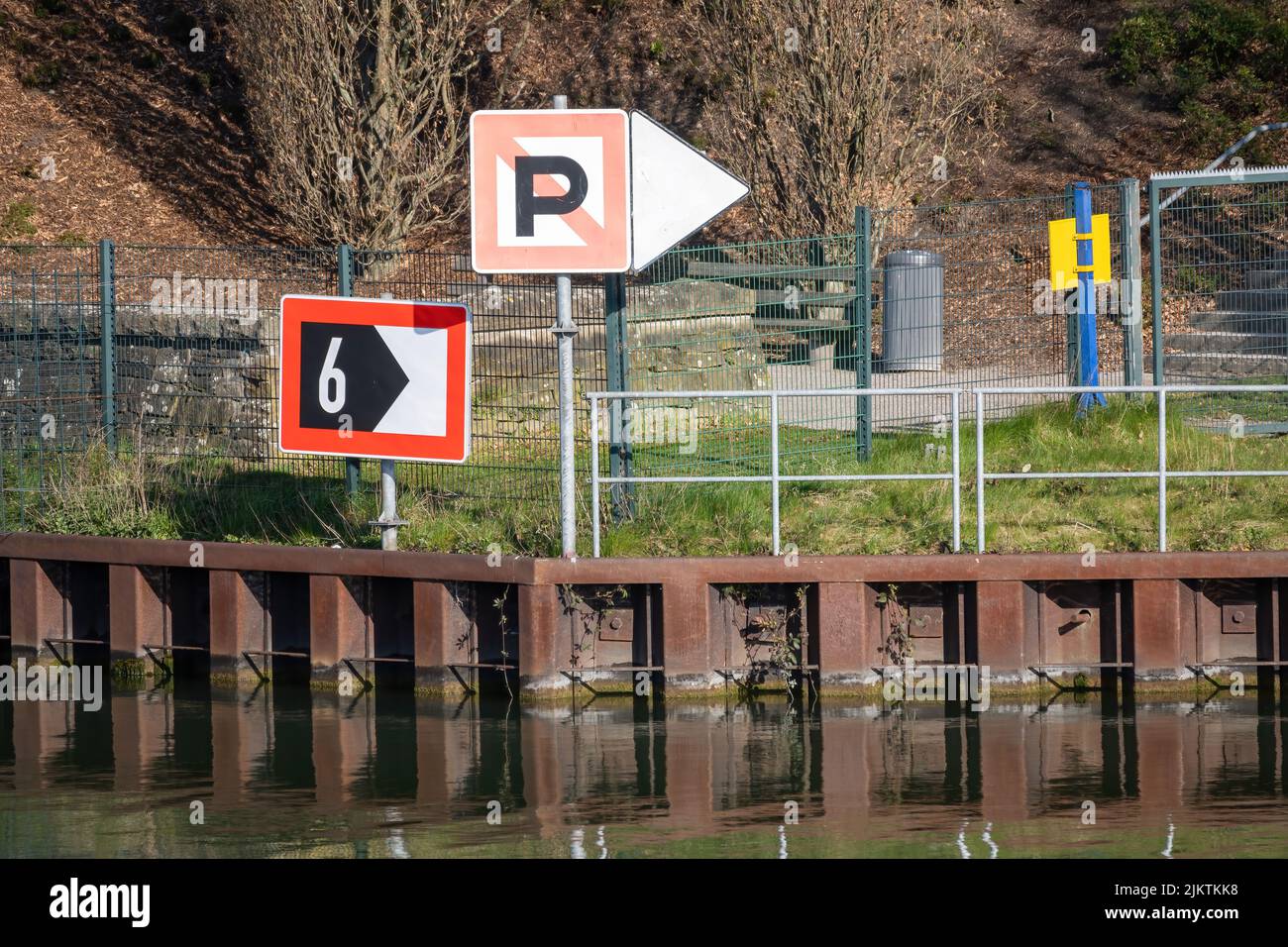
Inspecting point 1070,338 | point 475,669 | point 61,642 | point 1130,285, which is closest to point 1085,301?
point 1130,285

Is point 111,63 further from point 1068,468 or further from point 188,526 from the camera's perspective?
point 1068,468

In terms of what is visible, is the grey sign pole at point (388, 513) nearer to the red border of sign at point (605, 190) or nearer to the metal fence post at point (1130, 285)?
the red border of sign at point (605, 190)

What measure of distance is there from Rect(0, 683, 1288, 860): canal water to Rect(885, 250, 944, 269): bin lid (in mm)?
7374

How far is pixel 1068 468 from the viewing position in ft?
42.0

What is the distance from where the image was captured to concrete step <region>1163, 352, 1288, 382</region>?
15469mm

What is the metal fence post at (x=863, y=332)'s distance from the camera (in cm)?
1382

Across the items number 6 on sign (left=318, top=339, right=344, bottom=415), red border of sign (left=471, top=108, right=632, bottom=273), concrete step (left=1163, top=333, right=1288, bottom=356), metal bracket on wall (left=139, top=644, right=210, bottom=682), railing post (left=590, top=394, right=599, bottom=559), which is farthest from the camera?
concrete step (left=1163, top=333, right=1288, bottom=356)

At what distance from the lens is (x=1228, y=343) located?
16453 mm

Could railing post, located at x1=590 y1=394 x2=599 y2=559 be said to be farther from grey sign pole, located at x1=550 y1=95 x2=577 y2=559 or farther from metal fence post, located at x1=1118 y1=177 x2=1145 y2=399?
metal fence post, located at x1=1118 y1=177 x2=1145 y2=399

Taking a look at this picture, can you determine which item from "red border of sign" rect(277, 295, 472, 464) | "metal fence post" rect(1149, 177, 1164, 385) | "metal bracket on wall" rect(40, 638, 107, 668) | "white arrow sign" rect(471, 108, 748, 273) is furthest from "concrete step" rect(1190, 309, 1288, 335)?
"metal bracket on wall" rect(40, 638, 107, 668)

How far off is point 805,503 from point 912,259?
6109mm

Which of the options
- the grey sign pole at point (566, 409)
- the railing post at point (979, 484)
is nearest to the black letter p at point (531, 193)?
the grey sign pole at point (566, 409)

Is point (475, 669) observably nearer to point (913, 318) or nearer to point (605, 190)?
point (605, 190)

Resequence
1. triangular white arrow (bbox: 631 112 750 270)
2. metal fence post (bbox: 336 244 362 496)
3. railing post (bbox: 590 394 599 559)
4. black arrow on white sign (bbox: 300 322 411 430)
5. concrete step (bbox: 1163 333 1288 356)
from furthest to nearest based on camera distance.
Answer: concrete step (bbox: 1163 333 1288 356) → metal fence post (bbox: 336 244 362 496) → black arrow on white sign (bbox: 300 322 411 430) → railing post (bbox: 590 394 599 559) → triangular white arrow (bbox: 631 112 750 270)
